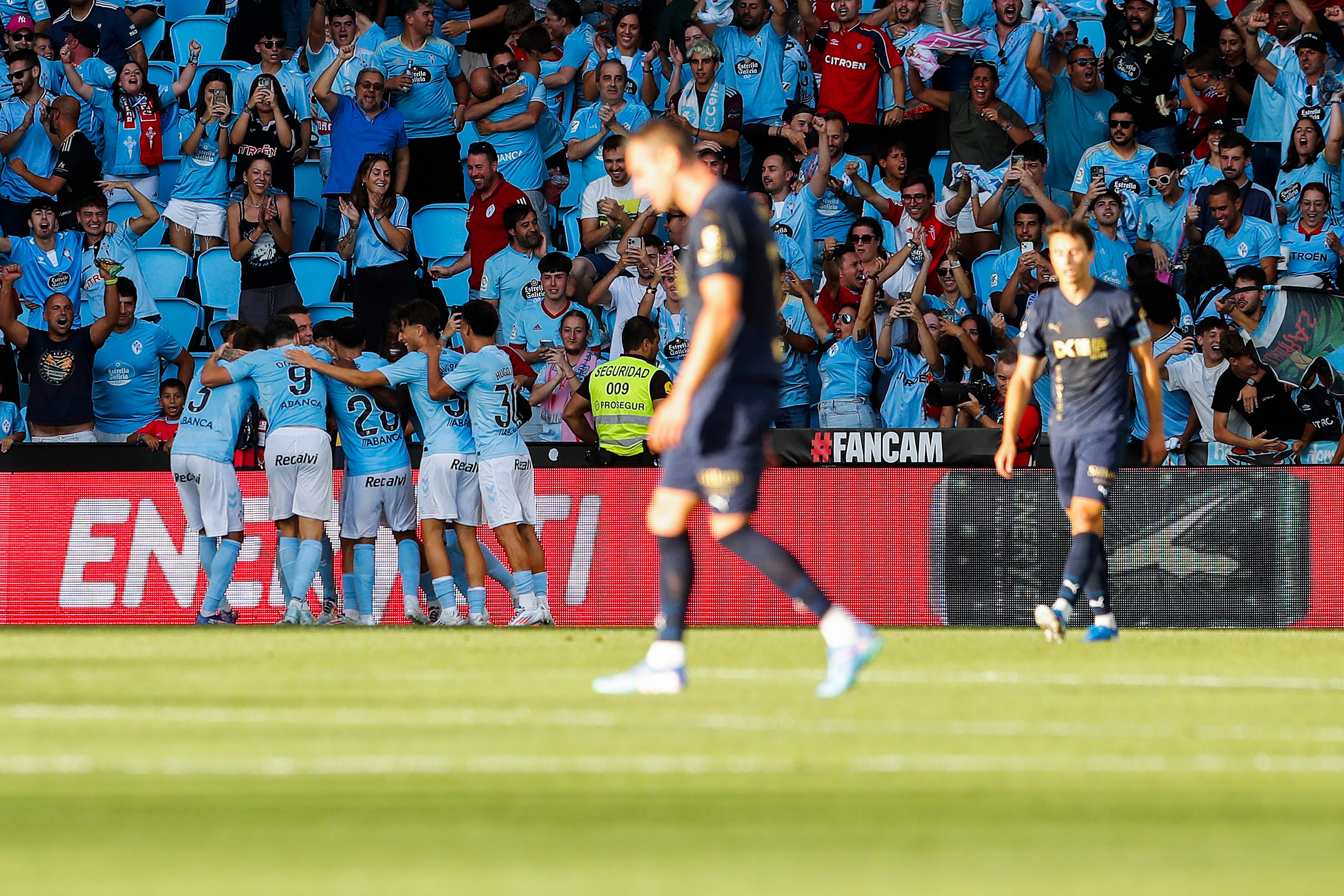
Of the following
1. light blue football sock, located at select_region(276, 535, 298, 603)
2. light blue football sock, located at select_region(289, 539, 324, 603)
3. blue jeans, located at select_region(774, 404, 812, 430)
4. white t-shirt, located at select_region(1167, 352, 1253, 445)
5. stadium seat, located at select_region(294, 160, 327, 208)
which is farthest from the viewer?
stadium seat, located at select_region(294, 160, 327, 208)

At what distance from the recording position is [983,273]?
51.2ft

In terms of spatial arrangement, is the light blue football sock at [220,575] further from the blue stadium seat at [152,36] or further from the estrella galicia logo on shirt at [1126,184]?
the estrella galicia logo on shirt at [1126,184]

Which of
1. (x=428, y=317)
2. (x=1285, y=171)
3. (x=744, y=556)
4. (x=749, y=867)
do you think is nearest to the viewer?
(x=749, y=867)

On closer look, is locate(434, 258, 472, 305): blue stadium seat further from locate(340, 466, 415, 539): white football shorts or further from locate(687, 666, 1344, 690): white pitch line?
locate(687, 666, 1344, 690): white pitch line

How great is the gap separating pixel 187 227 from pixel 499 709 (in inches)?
482

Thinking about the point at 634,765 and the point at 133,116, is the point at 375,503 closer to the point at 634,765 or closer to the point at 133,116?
the point at 133,116

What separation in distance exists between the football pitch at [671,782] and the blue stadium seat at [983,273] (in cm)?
824

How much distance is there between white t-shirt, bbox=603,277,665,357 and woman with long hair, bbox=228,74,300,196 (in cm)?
361

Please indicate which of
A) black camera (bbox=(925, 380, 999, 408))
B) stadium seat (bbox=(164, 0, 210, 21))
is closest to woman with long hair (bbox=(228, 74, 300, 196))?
stadium seat (bbox=(164, 0, 210, 21))

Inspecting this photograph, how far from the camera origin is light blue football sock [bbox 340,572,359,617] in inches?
505

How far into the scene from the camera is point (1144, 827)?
3611mm

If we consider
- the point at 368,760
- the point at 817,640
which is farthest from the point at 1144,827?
the point at 817,640

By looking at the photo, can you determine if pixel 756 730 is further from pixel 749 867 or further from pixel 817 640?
pixel 817 640

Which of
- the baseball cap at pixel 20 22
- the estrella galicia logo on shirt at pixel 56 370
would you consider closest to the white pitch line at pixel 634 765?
the estrella galicia logo on shirt at pixel 56 370
